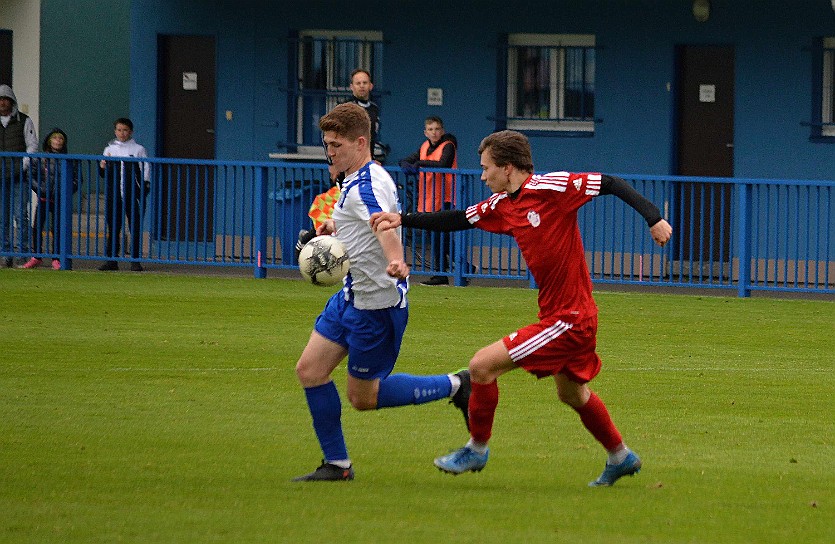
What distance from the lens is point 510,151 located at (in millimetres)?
7336

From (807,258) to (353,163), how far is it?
9983 millimetres

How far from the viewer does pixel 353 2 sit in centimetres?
2097

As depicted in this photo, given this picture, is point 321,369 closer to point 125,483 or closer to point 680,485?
point 125,483

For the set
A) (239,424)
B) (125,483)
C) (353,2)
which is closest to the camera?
(125,483)

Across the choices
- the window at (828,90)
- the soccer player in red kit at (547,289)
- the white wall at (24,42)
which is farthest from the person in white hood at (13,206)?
the soccer player in red kit at (547,289)

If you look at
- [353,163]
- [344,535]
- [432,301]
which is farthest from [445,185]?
[344,535]

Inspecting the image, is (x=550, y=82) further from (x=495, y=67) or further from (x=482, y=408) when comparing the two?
(x=482, y=408)

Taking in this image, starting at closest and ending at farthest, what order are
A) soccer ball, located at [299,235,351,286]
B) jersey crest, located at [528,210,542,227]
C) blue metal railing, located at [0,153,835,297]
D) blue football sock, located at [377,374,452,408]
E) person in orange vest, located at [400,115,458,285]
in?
jersey crest, located at [528,210,542,227] → soccer ball, located at [299,235,351,286] → blue football sock, located at [377,374,452,408] → blue metal railing, located at [0,153,835,297] → person in orange vest, located at [400,115,458,285]

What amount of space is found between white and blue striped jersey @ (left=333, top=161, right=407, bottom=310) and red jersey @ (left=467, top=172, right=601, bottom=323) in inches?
20.6

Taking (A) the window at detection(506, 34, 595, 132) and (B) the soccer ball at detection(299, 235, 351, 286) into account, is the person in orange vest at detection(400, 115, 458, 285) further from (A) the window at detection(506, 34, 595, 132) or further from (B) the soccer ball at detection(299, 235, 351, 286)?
(B) the soccer ball at detection(299, 235, 351, 286)

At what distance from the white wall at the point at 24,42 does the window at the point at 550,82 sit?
291 inches

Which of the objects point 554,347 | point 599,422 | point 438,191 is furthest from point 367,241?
point 438,191

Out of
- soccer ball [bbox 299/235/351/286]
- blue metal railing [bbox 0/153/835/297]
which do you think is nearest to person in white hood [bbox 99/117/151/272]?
blue metal railing [bbox 0/153/835/297]

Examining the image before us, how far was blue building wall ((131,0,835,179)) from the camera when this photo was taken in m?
19.5
